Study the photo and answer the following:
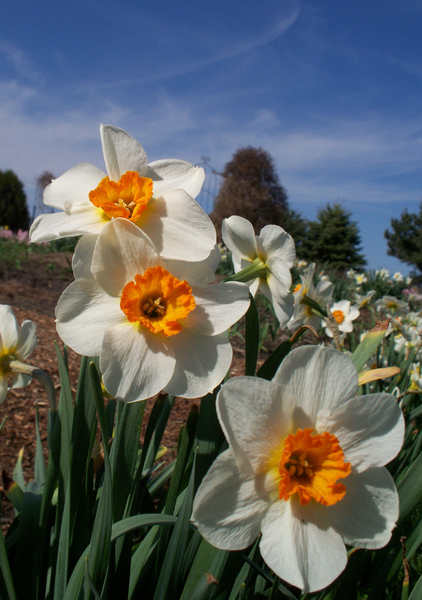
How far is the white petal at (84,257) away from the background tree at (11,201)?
Result: 20193mm

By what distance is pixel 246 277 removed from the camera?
0.99 m

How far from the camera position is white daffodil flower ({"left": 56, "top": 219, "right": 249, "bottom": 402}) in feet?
2.38

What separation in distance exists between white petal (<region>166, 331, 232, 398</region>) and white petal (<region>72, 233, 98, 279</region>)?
20cm

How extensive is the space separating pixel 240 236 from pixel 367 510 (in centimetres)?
66

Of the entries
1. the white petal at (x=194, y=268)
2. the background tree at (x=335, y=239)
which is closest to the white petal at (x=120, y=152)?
the white petal at (x=194, y=268)

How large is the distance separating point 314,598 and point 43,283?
640 cm

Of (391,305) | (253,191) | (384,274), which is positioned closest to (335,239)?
(253,191)

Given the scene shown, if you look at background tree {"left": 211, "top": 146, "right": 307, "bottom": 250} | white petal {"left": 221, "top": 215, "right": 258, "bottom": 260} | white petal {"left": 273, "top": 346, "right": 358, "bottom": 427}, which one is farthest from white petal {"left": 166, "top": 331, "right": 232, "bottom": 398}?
background tree {"left": 211, "top": 146, "right": 307, "bottom": 250}

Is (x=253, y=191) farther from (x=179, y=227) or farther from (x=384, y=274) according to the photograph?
(x=179, y=227)

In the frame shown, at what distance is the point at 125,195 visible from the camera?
844mm

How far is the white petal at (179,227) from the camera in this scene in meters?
0.76

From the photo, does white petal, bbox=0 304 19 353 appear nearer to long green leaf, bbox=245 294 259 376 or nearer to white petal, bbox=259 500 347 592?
long green leaf, bbox=245 294 259 376

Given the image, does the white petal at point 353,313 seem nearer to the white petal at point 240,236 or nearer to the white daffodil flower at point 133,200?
the white petal at point 240,236

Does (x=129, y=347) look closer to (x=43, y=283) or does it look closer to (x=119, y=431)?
(x=119, y=431)
